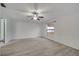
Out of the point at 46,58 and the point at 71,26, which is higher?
the point at 71,26

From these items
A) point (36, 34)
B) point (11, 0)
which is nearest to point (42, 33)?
point (36, 34)

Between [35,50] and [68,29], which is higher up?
[68,29]

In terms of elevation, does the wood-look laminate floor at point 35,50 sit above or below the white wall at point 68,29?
below

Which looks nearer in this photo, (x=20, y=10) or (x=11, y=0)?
(x=11, y=0)

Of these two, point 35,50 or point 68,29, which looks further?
point 68,29

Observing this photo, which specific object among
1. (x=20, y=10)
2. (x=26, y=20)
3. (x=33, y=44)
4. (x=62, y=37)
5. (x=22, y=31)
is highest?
(x=20, y=10)

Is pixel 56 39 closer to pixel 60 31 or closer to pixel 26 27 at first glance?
pixel 60 31

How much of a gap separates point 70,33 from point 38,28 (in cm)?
A: 144

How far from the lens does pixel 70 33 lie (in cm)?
406

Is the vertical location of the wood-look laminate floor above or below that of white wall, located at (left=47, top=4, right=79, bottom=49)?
below

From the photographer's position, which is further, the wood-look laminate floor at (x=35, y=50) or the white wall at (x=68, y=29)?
the white wall at (x=68, y=29)

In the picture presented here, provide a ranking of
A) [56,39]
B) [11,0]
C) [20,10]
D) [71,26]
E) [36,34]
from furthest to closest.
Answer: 1. [56,39]
2. [71,26]
3. [36,34]
4. [20,10]
5. [11,0]

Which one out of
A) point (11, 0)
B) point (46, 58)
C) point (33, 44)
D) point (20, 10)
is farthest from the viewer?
point (33, 44)

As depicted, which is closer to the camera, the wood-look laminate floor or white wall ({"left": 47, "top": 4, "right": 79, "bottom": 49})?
the wood-look laminate floor
